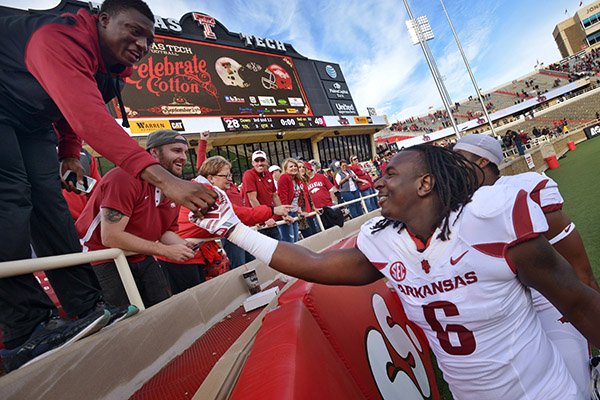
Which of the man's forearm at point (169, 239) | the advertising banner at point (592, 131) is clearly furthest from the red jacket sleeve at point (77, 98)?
the advertising banner at point (592, 131)

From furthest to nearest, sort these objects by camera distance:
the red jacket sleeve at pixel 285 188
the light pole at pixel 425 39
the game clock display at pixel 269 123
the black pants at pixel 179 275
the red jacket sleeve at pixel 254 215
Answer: the game clock display at pixel 269 123, the light pole at pixel 425 39, the red jacket sleeve at pixel 285 188, the red jacket sleeve at pixel 254 215, the black pants at pixel 179 275

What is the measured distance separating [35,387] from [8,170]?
0.99 m

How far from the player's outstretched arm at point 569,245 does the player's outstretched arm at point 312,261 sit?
1026mm

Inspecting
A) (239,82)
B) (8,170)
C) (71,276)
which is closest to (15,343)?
(71,276)

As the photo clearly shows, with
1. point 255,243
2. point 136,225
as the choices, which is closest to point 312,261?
point 255,243

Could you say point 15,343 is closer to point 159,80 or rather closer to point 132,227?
point 132,227

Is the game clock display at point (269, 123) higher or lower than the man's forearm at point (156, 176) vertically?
higher

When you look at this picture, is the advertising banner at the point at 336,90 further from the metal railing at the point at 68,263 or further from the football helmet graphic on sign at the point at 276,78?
the metal railing at the point at 68,263

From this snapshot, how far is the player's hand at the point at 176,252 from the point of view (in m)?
2.21

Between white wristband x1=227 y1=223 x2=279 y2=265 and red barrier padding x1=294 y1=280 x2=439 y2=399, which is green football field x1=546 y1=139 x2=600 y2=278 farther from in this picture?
white wristband x1=227 y1=223 x2=279 y2=265

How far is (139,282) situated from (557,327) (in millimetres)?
2679

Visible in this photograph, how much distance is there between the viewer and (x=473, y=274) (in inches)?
46.9

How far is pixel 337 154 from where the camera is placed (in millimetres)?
27859

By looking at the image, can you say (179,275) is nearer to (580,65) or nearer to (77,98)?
(77,98)
